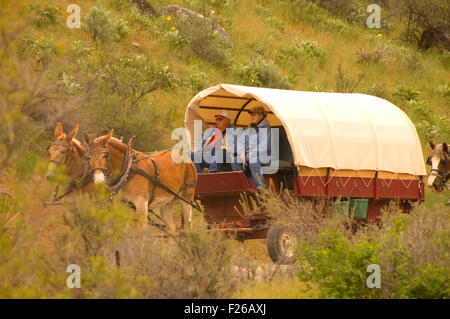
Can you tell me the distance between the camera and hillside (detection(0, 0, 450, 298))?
6.73m

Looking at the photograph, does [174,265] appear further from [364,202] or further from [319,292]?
[364,202]

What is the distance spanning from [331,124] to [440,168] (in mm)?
3210

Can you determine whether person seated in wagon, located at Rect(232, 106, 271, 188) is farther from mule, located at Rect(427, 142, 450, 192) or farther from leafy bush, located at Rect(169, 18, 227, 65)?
leafy bush, located at Rect(169, 18, 227, 65)

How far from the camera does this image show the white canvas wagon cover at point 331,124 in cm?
1238

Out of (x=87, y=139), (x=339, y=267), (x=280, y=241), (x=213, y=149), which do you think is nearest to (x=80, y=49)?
(x=213, y=149)

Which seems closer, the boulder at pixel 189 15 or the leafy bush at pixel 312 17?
the boulder at pixel 189 15

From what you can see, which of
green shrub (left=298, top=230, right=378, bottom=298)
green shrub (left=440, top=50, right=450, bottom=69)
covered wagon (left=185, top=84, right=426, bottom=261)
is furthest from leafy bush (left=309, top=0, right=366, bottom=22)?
green shrub (left=298, top=230, right=378, bottom=298)

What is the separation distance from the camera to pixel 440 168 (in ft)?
49.2

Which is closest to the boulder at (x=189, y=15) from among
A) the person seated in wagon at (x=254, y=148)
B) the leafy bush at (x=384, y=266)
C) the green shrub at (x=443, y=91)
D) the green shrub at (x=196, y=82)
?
the green shrub at (x=196, y=82)

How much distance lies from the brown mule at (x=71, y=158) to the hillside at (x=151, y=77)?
1.65ft

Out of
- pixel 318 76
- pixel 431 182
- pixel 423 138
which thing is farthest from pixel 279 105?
pixel 318 76

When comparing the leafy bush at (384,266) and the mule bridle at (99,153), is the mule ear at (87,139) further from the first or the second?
the leafy bush at (384,266)

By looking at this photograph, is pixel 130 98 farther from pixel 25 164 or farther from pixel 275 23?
pixel 275 23

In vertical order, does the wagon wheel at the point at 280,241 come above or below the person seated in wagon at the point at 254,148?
below
